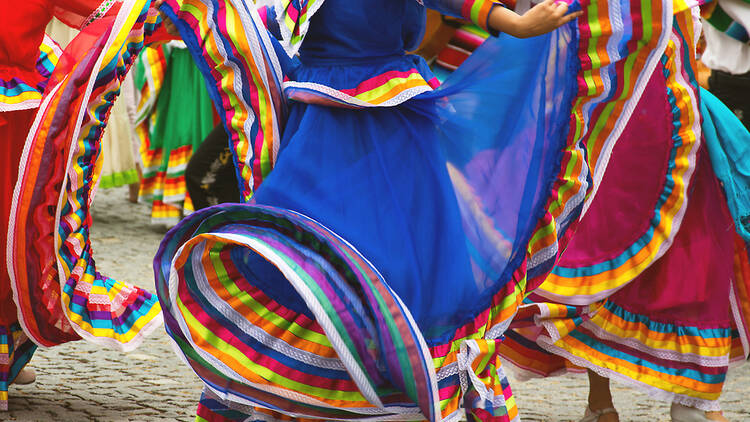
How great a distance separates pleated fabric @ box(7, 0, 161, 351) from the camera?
9.75ft

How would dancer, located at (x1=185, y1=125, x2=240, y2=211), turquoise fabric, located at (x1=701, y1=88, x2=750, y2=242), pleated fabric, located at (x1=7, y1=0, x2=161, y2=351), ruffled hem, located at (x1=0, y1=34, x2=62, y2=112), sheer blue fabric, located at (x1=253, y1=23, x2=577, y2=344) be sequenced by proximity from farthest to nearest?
dancer, located at (x1=185, y1=125, x2=240, y2=211) < ruffled hem, located at (x1=0, y1=34, x2=62, y2=112) < turquoise fabric, located at (x1=701, y1=88, x2=750, y2=242) < pleated fabric, located at (x1=7, y1=0, x2=161, y2=351) < sheer blue fabric, located at (x1=253, y1=23, x2=577, y2=344)

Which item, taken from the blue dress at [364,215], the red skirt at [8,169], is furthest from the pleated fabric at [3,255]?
the blue dress at [364,215]

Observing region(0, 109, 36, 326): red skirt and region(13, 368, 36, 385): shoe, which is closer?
region(0, 109, 36, 326): red skirt

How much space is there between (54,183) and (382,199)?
108cm

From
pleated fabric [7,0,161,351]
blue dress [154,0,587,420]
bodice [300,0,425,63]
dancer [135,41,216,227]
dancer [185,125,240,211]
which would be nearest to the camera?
blue dress [154,0,587,420]

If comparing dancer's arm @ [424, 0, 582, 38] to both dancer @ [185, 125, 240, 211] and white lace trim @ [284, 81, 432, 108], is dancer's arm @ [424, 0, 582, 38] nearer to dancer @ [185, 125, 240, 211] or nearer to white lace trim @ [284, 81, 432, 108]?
white lace trim @ [284, 81, 432, 108]

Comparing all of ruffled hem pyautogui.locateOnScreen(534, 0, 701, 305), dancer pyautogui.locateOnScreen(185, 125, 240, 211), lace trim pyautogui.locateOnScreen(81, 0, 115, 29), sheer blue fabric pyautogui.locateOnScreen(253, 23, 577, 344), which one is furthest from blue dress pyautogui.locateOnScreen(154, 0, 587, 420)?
dancer pyautogui.locateOnScreen(185, 125, 240, 211)

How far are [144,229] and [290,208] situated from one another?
5198mm

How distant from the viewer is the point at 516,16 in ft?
7.50

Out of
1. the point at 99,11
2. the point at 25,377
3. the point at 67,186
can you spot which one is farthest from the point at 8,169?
the point at 25,377

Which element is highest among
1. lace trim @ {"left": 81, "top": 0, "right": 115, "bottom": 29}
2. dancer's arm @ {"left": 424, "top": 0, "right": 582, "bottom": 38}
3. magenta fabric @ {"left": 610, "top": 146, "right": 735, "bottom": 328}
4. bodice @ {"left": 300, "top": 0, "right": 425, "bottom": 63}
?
dancer's arm @ {"left": 424, "top": 0, "right": 582, "bottom": 38}

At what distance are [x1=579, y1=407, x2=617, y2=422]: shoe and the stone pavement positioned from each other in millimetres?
172

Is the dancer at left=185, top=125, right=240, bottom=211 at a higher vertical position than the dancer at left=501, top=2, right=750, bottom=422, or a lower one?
lower

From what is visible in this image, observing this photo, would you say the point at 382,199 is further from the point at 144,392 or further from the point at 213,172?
the point at 213,172
